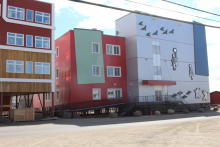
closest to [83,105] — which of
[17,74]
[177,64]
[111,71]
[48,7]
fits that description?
[111,71]

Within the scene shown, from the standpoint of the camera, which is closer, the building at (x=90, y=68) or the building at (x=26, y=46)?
the building at (x=26, y=46)

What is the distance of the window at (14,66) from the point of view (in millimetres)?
22516

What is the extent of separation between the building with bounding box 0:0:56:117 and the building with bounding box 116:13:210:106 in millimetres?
13216

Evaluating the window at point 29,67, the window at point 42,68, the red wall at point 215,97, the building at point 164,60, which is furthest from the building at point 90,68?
the red wall at point 215,97

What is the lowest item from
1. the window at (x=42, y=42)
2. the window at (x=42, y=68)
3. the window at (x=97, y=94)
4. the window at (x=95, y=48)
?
the window at (x=97, y=94)

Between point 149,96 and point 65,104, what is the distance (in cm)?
1234

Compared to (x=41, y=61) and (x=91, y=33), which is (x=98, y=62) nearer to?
(x=91, y=33)

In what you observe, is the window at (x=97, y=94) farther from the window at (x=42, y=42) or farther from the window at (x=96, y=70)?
the window at (x=42, y=42)

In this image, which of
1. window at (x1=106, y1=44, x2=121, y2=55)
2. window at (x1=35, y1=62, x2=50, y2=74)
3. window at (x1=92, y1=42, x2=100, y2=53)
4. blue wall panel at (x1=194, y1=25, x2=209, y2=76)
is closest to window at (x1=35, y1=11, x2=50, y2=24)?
window at (x1=35, y1=62, x2=50, y2=74)

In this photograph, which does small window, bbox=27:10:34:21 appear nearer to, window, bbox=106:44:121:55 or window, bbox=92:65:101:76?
window, bbox=92:65:101:76

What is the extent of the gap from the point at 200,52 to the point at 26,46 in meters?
31.3

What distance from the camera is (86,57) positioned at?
30.9 metres

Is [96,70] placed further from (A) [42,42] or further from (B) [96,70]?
(A) [42,42]

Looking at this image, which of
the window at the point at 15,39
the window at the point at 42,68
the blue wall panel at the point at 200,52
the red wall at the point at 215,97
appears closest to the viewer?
the window at the point at 15,39
